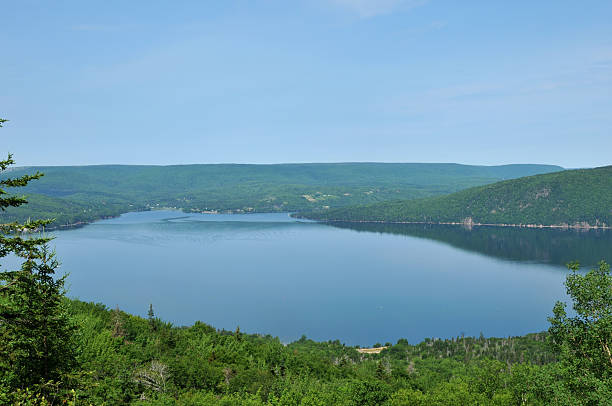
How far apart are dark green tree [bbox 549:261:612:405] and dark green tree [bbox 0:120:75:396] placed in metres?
25.1

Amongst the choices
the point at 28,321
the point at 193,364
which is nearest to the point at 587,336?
the point at 28,321

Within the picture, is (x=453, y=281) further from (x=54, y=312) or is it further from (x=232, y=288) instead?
(x=54, y=312)

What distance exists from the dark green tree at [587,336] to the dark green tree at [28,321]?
25.1 m

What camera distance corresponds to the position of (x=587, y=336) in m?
24.5

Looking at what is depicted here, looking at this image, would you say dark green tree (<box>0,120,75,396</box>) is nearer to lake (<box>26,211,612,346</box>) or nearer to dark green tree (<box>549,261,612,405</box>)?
dark green tree (<box>549,261,612,405</box>)

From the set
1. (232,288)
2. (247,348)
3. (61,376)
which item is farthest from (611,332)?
(232,288)

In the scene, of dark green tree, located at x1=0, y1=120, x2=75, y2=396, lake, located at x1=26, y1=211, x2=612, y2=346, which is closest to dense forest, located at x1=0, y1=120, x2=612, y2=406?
dark green tree, located at x1=0, y1=120, x2=75, y2=396

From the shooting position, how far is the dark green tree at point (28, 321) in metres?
17.4

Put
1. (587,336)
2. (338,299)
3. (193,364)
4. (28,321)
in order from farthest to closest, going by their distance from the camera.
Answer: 1. (338,299)
2. (193,364)
3. (587,336)
4. (28,321)

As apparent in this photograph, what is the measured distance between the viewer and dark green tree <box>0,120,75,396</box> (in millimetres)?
17406

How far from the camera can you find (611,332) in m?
23.1

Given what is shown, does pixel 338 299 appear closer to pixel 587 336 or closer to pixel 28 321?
pixel 587 336

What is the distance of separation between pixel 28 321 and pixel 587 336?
28207mm

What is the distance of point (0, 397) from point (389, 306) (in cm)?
14413
